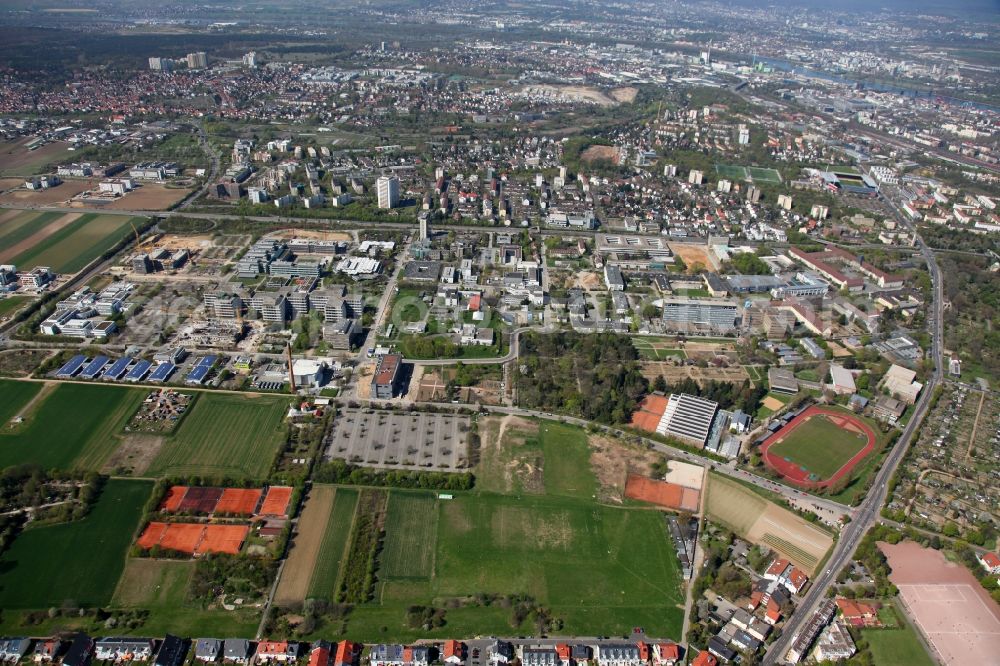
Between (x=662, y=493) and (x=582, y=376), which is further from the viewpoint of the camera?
Answer: (x=582, y=376)

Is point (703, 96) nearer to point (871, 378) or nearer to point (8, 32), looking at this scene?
point (871, 378)

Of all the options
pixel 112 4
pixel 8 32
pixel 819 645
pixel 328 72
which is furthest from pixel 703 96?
pixel 112 4

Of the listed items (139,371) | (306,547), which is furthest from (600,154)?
(306,547)

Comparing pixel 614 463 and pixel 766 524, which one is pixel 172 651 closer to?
pixel 614 463

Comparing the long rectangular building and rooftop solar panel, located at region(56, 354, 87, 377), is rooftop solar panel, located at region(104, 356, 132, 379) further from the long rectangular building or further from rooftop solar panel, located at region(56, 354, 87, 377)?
the long rectangular building

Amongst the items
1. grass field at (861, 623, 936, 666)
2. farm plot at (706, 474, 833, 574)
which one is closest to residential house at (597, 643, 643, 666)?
farm plot at (706, 474, 833, 574)

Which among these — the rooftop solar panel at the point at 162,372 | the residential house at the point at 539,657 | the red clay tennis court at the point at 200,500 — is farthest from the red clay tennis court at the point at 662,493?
the rooftop solar panel at the point at 162,372

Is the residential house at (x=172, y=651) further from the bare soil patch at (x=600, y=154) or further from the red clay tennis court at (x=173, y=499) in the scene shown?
the bare soil patch at (x=600, y=154)

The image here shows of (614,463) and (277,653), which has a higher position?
(614,463)
